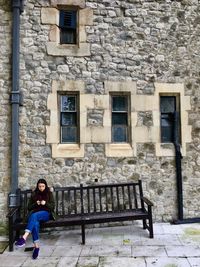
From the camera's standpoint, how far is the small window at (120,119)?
6281 mm

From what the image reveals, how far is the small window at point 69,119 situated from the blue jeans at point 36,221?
1.69 meters

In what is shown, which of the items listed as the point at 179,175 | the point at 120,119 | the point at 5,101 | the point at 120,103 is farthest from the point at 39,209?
the point at 179,175

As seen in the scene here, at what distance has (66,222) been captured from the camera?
16.3 feet

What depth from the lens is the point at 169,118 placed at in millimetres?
6453

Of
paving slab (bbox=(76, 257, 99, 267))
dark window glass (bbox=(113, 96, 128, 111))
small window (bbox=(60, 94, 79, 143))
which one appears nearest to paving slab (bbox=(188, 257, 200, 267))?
paving slab (bbox=(76, 257, 99, 267))

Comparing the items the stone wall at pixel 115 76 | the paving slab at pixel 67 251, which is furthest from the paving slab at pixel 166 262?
the stone wall at pixel 115 76

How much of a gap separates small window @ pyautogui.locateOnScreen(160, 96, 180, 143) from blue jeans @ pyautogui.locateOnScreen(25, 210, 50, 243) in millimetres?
2970

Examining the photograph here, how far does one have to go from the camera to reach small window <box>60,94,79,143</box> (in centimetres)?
614

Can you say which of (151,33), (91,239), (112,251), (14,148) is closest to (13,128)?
(14,148)

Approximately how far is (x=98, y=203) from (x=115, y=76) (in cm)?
267

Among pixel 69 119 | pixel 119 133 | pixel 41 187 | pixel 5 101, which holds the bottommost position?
pixel 41 187

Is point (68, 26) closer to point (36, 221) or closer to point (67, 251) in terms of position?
point (36, 221)

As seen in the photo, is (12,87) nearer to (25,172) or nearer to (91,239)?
(25,172)

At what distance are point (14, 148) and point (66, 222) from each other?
1.82 metres
